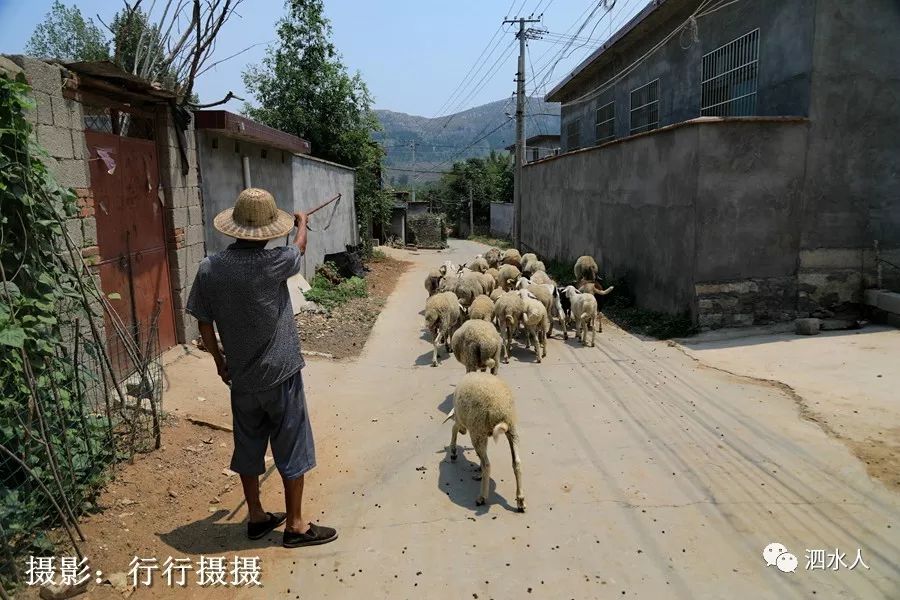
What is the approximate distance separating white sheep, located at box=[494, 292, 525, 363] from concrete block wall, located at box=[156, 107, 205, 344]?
411 centimetres

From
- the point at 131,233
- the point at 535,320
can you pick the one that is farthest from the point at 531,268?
the point at 131,233

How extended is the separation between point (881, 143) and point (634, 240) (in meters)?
4.10

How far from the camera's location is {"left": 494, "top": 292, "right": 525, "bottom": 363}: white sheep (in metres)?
8.45

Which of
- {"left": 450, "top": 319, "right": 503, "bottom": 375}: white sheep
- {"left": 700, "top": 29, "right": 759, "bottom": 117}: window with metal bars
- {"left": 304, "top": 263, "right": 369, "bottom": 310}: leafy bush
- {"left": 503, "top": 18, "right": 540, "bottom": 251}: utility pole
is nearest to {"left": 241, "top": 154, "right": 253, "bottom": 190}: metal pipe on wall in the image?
{"left": 304, "top": 263, "right": 369, "bottom": 310}: leafy bush

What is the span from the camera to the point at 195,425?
17.9ft

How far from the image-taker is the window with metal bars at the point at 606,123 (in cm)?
1912

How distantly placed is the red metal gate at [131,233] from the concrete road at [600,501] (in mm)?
2090

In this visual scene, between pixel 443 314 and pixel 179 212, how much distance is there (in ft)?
12.6

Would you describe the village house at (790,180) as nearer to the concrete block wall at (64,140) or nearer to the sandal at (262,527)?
the sandal at (262,527)

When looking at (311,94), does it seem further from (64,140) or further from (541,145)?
(541,145)

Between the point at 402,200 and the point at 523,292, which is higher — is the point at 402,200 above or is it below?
above

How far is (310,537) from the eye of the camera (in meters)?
3.86

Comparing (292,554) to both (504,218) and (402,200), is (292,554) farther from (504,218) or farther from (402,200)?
(402,200)

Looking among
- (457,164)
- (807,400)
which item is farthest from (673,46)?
(457,164)
